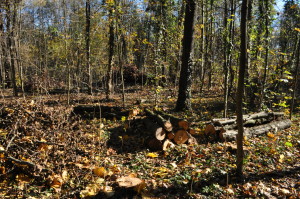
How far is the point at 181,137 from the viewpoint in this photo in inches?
238

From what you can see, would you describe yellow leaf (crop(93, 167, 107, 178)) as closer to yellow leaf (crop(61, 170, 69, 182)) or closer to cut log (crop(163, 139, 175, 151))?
yellow leaf (crop(61, 170, 69, 182))

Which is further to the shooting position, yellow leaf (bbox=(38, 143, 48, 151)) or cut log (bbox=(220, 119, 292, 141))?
cut log (bbox=(220, 119, 292, 141))

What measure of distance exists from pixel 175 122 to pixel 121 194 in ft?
10.6

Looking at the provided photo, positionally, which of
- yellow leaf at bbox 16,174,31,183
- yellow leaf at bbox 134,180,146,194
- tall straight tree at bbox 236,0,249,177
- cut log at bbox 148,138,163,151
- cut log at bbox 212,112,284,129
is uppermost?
tall straight tree at bbox 236,0,249,177

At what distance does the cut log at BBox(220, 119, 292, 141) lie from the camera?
20.9 feet

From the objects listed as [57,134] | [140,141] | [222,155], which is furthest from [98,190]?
[222,155]

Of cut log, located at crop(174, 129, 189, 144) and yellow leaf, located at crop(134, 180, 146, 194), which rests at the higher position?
cut log, located at crop(174, 129, 189, 144)

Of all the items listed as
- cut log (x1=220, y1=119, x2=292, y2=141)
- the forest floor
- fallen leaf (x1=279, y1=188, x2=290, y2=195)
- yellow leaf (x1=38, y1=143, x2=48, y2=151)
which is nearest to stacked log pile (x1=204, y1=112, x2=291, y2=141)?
cut log (x1=220, y1=119, x2=292, y2=141)

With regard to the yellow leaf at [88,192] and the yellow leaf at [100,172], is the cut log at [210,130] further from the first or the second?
the yellow leaf at [88,192]

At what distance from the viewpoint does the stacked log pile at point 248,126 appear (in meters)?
6.45

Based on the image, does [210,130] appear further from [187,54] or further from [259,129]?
[187,54]

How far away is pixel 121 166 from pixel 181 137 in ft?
6.48

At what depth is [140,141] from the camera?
21.5ft

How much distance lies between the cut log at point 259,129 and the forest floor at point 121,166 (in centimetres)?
33
